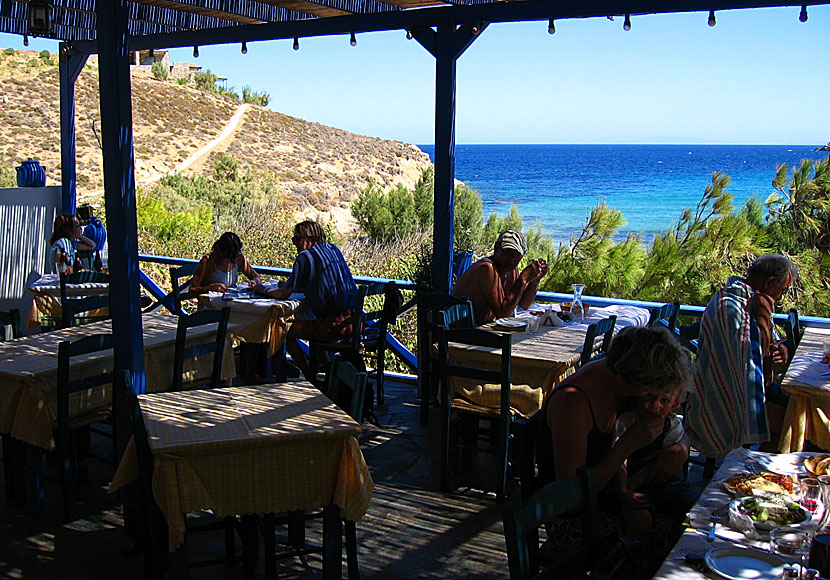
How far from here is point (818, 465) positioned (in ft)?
9.68

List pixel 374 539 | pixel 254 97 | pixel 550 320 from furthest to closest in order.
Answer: pixel 254 97, pixel 550 320, pixel 374 539

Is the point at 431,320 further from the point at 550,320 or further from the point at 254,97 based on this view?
the point at 254,97

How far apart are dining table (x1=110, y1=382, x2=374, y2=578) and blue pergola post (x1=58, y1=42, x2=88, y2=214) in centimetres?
612

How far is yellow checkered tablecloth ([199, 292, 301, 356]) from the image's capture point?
6191mm

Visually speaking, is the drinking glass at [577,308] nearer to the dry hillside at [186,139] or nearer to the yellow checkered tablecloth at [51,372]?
the yellow checkered tablecloth at [51,372]

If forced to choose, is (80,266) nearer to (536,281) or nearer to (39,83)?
(536,281)

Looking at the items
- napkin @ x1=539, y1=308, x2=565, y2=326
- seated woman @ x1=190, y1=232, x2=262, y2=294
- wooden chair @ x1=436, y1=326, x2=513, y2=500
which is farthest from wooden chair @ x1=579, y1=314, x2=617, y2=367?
seated woman @ x1=190, y1=232, x2=262, y2=294

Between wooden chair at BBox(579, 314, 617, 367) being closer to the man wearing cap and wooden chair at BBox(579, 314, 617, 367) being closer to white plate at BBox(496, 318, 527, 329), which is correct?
white plate at BBox(496, 318, 527, 329)

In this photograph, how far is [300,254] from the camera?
619cm

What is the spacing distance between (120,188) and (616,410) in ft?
8.34

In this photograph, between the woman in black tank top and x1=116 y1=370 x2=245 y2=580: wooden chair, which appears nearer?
the woman in black tank top

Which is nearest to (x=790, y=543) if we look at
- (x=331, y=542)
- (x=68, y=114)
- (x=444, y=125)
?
(x=331, y=542)

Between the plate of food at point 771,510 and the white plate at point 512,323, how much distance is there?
2.69m

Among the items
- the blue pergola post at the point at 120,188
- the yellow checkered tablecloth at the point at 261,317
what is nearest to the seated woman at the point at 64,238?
the yellow checkered tablecloth at the point at 261,317
